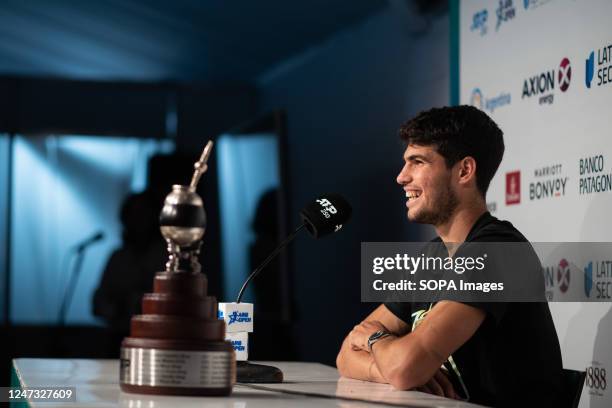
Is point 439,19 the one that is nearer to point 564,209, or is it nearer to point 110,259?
point 564,209

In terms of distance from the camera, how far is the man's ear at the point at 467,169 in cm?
249

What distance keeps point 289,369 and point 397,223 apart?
2.02 metres

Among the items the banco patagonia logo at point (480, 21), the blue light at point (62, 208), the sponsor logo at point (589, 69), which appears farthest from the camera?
the blue light at point (62, 208)

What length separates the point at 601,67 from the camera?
2615 mm

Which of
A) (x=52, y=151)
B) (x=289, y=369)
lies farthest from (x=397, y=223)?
(x=52, y=151)

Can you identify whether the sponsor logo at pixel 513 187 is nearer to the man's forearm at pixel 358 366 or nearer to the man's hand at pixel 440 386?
the man's forearm at pixel 358 366

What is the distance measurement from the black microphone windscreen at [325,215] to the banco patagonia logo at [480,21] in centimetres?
149

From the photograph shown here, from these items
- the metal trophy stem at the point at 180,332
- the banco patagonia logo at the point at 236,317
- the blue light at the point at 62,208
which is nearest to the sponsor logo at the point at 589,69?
the banco patagonia logo at the point at 236,317

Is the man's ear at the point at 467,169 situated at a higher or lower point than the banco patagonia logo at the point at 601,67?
lower

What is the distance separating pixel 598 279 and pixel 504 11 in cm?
111

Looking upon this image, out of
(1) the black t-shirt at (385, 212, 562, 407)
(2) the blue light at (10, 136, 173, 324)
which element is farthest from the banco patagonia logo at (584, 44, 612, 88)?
(2) the blue light at (10, 136, 173, 324)

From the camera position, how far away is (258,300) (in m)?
5.05

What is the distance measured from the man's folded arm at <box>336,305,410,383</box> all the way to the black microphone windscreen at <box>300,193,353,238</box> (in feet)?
1.13

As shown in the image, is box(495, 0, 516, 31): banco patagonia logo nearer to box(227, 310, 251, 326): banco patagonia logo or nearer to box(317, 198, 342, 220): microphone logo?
box(317, 198, 342, 220): microphone logo
